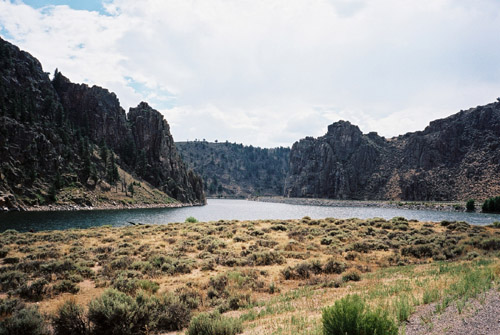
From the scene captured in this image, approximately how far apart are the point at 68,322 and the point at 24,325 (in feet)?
3.67

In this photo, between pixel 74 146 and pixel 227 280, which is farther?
pixel 74 146

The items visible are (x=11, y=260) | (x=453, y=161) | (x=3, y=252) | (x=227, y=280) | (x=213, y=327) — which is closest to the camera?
(x=213, y=327)

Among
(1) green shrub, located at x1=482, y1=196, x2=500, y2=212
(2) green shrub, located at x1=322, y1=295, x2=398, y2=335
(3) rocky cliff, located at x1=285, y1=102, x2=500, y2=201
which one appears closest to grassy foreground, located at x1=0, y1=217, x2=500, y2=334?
(2) green shrub, located at x1=322, y1=295, x2=398, y2=335

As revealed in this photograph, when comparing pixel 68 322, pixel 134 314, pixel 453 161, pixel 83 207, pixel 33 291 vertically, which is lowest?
pixel 83 207

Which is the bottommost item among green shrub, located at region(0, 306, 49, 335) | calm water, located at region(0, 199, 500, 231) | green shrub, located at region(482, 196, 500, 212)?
calm water, located at region(0, 199, 500, 231)

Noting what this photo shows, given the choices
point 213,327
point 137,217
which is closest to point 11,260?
point 213,327

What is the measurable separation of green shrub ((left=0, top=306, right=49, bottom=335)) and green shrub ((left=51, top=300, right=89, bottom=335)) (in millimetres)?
336

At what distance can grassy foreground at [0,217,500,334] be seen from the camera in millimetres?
8555

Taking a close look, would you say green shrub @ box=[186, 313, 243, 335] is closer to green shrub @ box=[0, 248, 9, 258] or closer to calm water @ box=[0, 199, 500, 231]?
green shrub @ box=[0, 248, 9, 258]

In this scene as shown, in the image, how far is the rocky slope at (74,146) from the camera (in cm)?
7944

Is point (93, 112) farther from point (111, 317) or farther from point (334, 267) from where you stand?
point (111, 317)

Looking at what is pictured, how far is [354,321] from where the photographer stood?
5.88 m

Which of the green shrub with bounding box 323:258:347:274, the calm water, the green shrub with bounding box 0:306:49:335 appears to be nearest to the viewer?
the green shrub with bounding box 0:306:49:335

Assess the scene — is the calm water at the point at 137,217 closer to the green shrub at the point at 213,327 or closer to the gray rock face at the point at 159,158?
the green shrub at the point at 213,327
